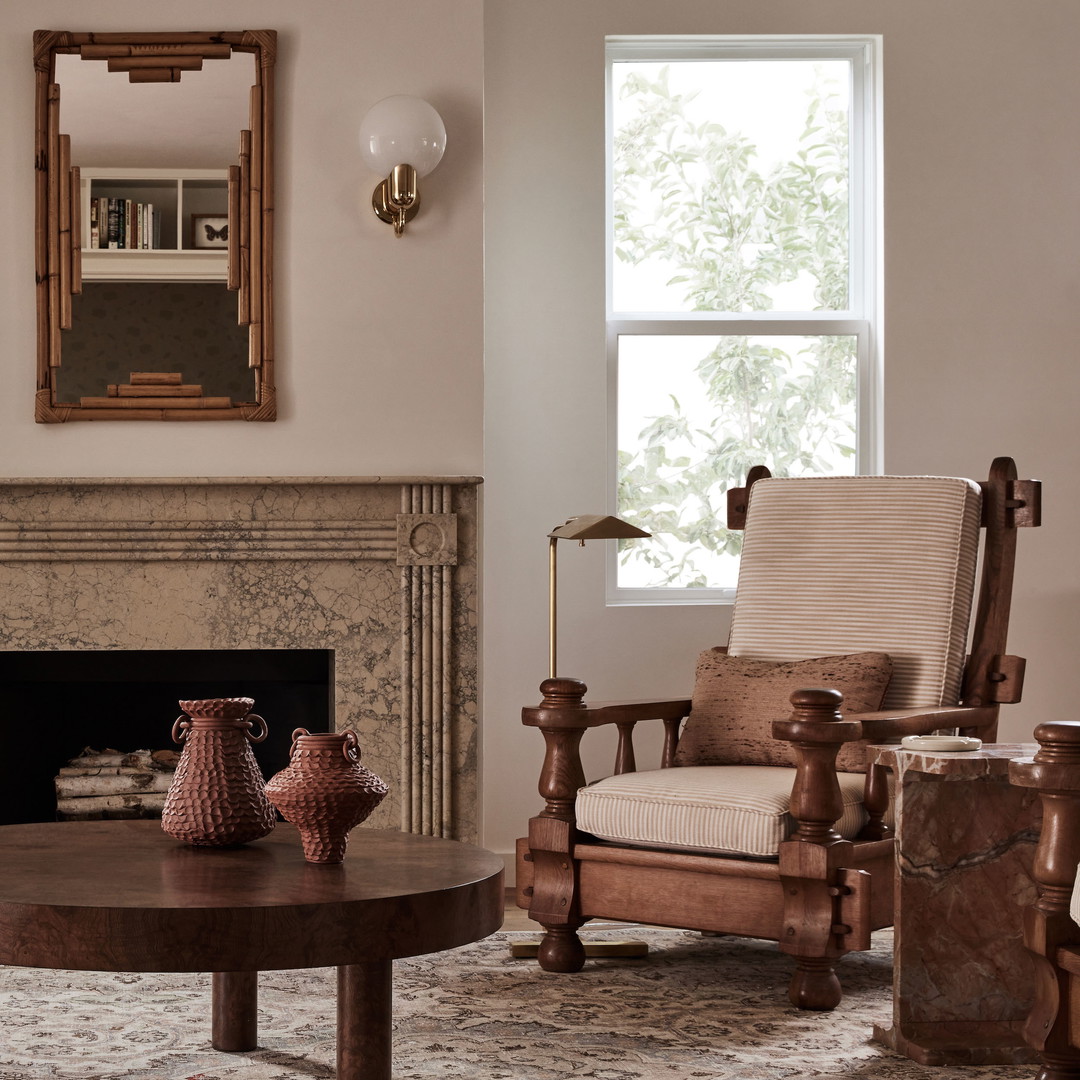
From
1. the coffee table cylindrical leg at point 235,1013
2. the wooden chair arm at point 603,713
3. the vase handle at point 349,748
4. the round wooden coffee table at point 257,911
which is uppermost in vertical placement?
the vase handle at point 349,748

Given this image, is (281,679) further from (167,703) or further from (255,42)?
(255,42)

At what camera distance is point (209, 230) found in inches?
143

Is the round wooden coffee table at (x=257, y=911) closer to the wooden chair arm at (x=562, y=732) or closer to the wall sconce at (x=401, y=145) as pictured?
the wooden chair arm at (x=562, y=732)

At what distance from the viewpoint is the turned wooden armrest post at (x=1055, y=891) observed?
1.91 meters

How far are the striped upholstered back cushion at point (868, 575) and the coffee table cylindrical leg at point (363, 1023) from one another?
1645 mm

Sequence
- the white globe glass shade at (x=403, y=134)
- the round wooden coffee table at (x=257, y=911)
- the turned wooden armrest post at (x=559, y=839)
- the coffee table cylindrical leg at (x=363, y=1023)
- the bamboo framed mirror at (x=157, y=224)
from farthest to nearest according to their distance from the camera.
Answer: the bamboo framed mirror at (x=157, y=224) < the white globe glass shade at (x=403, y=134) < the turned wooden armrest post at (x=559, y=839) < the coffee table cylindrical leg at (x=363, y=1023) < the round wooden coffee table at (x=257, y=911)

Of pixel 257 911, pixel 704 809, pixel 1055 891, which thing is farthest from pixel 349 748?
pixel 1055 891

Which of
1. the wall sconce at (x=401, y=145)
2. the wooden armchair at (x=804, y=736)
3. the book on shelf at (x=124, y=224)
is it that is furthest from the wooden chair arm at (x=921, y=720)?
the book on shelf at (x=124, y=224)

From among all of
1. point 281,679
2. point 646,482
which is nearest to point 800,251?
point 646,482

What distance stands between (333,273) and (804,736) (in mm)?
1915

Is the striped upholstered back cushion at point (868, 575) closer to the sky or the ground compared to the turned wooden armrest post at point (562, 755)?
closer to the sky

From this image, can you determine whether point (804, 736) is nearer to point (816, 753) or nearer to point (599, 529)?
point (816, 753)

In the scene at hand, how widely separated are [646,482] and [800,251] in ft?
2.98

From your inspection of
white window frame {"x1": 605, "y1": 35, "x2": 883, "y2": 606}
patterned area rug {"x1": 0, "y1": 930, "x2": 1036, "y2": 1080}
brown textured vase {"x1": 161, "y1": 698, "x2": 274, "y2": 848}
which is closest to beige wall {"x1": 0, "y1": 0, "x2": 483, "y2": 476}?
white window frame {"x1": 605, "y1": 35, "x2": 883, "y2": 606}
